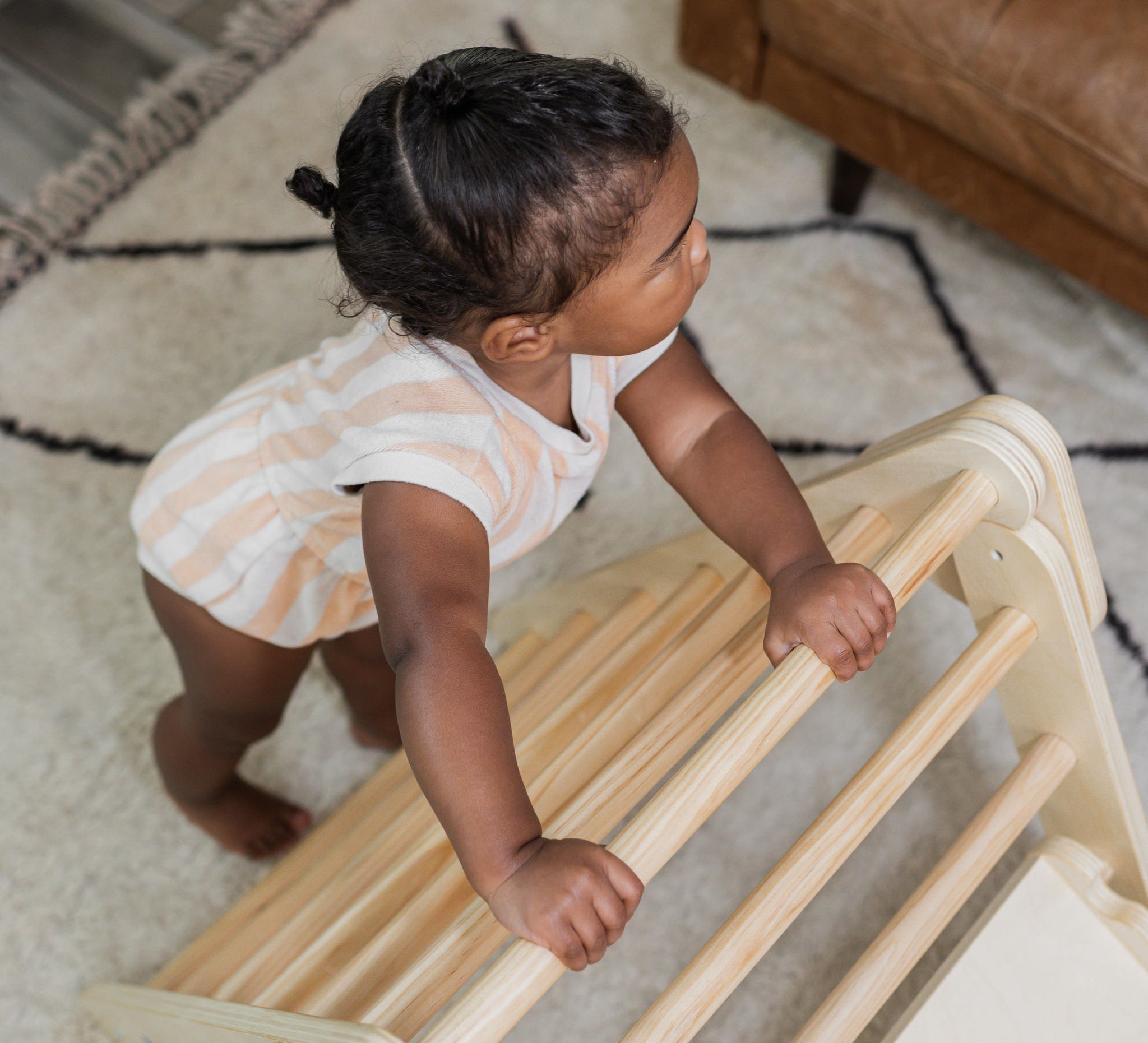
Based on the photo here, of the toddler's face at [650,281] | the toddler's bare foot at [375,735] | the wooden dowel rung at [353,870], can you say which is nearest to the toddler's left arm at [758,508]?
the toddler's face at [650,281]

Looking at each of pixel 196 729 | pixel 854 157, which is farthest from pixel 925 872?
pixel 854 157

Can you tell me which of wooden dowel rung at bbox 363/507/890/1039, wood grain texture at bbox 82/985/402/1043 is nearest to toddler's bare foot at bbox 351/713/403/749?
wood grain texture at bbox 82/985/402/1043

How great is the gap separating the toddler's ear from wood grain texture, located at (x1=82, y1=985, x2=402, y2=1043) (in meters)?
0.36

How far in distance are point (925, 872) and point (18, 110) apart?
5.40 feet

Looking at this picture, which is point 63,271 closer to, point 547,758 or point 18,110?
point 18,110

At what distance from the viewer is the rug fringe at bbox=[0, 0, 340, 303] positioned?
1.58 metres

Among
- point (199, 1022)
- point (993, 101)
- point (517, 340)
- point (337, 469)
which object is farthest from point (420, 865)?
point (993, 101)

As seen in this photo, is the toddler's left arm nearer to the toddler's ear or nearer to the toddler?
the toddler

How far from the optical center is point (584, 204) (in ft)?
1.94

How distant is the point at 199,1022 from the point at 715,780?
0.37 m

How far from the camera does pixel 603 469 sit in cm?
137

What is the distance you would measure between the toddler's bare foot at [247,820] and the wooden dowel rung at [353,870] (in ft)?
0.53

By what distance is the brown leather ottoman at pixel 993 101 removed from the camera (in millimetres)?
1144

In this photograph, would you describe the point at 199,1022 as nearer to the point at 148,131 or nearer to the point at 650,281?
the point at 650,281
